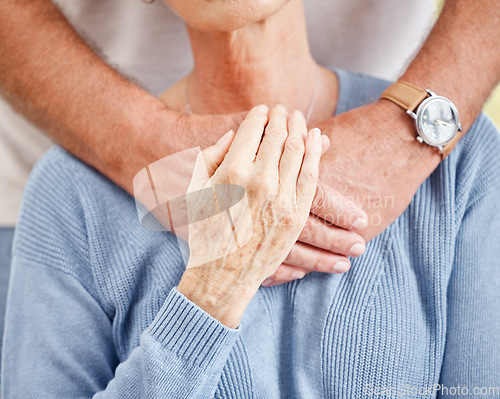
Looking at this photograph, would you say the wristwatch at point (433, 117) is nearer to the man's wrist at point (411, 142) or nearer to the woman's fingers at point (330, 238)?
the man's wrist at point (411, 142)

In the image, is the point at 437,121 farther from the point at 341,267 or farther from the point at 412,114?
the point at 341,267

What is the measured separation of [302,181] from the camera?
82cm

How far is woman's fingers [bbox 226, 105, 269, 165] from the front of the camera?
80 centimetres

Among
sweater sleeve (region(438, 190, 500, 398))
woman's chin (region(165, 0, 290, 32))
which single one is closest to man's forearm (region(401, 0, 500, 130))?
sweater sleeve (region(438, 190, 500, 398))

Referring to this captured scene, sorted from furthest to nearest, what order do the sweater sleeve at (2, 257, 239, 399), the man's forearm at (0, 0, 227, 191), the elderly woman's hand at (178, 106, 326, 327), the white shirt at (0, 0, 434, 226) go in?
1. the white shirt at (0, 0, 434, 226)
2. the man's forearm at (0, 0, 227, 191)
3. the sweater sleeve at (2, 257, 239, 399)
4. the elderly woman's hand at (178, 106, 326, 327)

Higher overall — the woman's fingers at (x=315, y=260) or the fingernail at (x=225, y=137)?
the fingernail at (x=225, y=137)

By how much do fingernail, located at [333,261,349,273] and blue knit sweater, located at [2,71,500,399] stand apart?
0.03 meters

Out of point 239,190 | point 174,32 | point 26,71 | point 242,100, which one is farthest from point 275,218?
point 174,32

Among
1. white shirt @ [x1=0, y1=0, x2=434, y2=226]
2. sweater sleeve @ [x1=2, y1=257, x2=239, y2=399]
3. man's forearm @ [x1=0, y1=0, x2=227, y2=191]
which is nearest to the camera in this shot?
sweater sleeve @ [x1=2, y1=257, x2=239, y2=399]

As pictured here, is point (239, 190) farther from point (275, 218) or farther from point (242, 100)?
point (242, 100)

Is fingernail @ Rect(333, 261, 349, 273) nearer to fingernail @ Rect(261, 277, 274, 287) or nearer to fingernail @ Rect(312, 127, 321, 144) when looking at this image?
fingernail @ Rect(261, 277, 274, 287)

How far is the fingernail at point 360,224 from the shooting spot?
36.5 inches

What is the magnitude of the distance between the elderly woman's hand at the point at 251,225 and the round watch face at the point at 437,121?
0.28 metres

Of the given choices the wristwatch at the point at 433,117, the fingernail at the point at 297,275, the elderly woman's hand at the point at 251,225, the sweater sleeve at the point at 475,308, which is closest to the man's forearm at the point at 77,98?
the elderly woman's hand at the point at 251,225
